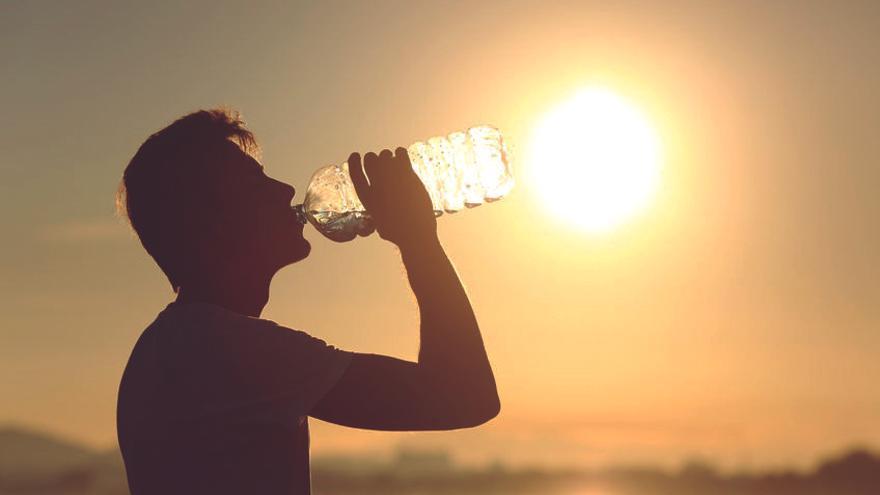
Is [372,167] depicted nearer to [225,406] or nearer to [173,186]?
[173,186]

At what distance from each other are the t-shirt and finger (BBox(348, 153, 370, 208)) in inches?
17.3

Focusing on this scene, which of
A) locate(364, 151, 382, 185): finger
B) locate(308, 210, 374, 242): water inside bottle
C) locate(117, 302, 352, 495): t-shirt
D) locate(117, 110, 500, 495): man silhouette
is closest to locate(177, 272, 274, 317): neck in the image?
locate(117, 110, 500, 495): man silhouette

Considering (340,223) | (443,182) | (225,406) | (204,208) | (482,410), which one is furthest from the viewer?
(443,182)

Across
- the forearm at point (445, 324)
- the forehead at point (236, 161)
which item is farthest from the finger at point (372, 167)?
the forehead at point (236, 161)

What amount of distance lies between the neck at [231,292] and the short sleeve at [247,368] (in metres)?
0.22

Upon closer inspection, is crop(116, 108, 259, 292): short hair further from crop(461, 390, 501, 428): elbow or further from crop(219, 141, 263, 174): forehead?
crop(461, 390, 501, 428): elbow

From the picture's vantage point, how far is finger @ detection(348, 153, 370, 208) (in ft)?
8.71

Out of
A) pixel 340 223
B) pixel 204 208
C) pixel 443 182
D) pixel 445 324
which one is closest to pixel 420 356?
pixel 445 324

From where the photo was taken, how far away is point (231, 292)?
8.37 ft

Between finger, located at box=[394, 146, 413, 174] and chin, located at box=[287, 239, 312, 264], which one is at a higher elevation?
finger, located at box=[394, 146, 413, 174]

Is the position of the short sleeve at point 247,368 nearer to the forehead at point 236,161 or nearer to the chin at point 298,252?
the chin at point 298,252

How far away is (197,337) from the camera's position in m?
2.29

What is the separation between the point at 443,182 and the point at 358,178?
2019mm

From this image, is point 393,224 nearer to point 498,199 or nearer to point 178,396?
point 178,396
